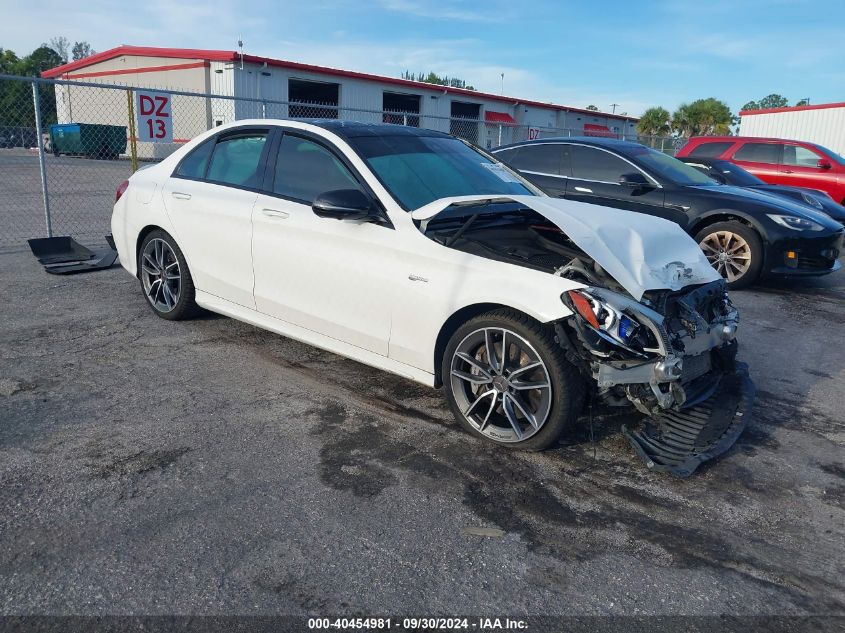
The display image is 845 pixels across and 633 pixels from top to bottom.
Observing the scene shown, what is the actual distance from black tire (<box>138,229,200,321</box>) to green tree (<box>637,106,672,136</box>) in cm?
5114

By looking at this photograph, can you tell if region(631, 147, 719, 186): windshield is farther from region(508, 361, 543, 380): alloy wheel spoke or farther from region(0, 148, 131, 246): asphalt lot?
region(0, 148, 131, 246): asphalt lot

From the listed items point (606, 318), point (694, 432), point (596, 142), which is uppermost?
point (596, 142)

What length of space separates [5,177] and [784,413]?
2341 centimetres

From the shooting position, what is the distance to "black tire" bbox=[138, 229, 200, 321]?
17.6ft

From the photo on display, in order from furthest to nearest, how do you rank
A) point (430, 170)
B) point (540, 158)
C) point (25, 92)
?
1. point (25, 92)
2. point (540, 158)
3. point (430, 170)

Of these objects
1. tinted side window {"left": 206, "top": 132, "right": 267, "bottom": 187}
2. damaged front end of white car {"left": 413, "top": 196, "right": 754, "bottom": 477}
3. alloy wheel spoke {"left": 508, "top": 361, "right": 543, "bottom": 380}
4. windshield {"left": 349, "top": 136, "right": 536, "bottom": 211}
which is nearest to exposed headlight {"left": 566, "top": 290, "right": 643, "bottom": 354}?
damaged front end of white car {"left": 413, "top": 196, "right": 754, "bottom": 477}

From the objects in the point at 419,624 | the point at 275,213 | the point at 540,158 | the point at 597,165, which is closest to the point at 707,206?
the point at 597,165

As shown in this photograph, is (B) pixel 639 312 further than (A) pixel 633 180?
No

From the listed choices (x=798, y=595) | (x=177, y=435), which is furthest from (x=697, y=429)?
(x=177, y=435)

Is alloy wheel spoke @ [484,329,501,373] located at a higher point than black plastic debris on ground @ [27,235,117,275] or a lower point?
higher

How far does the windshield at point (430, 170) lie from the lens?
428cm

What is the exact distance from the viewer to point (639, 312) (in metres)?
3.37

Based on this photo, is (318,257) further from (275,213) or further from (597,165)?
(597,165)

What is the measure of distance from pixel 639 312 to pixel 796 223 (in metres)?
5.44
